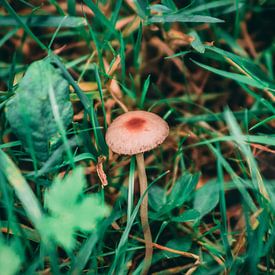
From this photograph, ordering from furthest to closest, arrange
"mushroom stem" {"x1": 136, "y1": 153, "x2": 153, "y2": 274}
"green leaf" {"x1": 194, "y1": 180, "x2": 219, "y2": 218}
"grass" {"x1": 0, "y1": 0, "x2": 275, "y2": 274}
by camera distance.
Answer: "green leaf" {"x1": 194, "y1": 180, "x2": 219, "y2": 218}, "mushroom stem" {"x1": 136, "y1": 153, "x2": 153, "y2": 274}, "grass" {"x1": 0, "y1": 0, "x2": 275, "y2": 274}

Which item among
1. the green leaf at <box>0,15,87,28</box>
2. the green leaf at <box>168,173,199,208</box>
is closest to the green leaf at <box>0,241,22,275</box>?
Answer: the green leaf at <box>168,173,199,208</box>

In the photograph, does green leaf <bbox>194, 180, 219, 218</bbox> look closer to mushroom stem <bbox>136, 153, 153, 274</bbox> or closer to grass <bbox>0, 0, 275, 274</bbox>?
grass <bbox>0, 0, 275, 274</bbox>

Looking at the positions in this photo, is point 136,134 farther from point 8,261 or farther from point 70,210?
point 8,261

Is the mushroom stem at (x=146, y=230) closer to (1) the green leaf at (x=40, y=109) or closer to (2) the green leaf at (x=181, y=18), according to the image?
(1) the green leaf at (x=40, y=109)

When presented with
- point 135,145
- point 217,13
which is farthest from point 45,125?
point 217,13

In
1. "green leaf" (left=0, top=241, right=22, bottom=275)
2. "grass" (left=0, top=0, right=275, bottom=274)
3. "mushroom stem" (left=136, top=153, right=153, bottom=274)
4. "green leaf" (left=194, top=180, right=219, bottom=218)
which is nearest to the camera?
"green leaf" (left=0, top=241, right=22, bottom=275)

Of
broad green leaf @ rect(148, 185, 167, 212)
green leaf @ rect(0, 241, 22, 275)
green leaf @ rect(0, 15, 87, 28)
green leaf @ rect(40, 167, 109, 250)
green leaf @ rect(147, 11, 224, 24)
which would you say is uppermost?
green leaf @ rect(0, 15, 87, 28)

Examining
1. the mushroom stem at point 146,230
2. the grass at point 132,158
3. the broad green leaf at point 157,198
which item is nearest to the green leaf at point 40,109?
the grass at point 132,158
